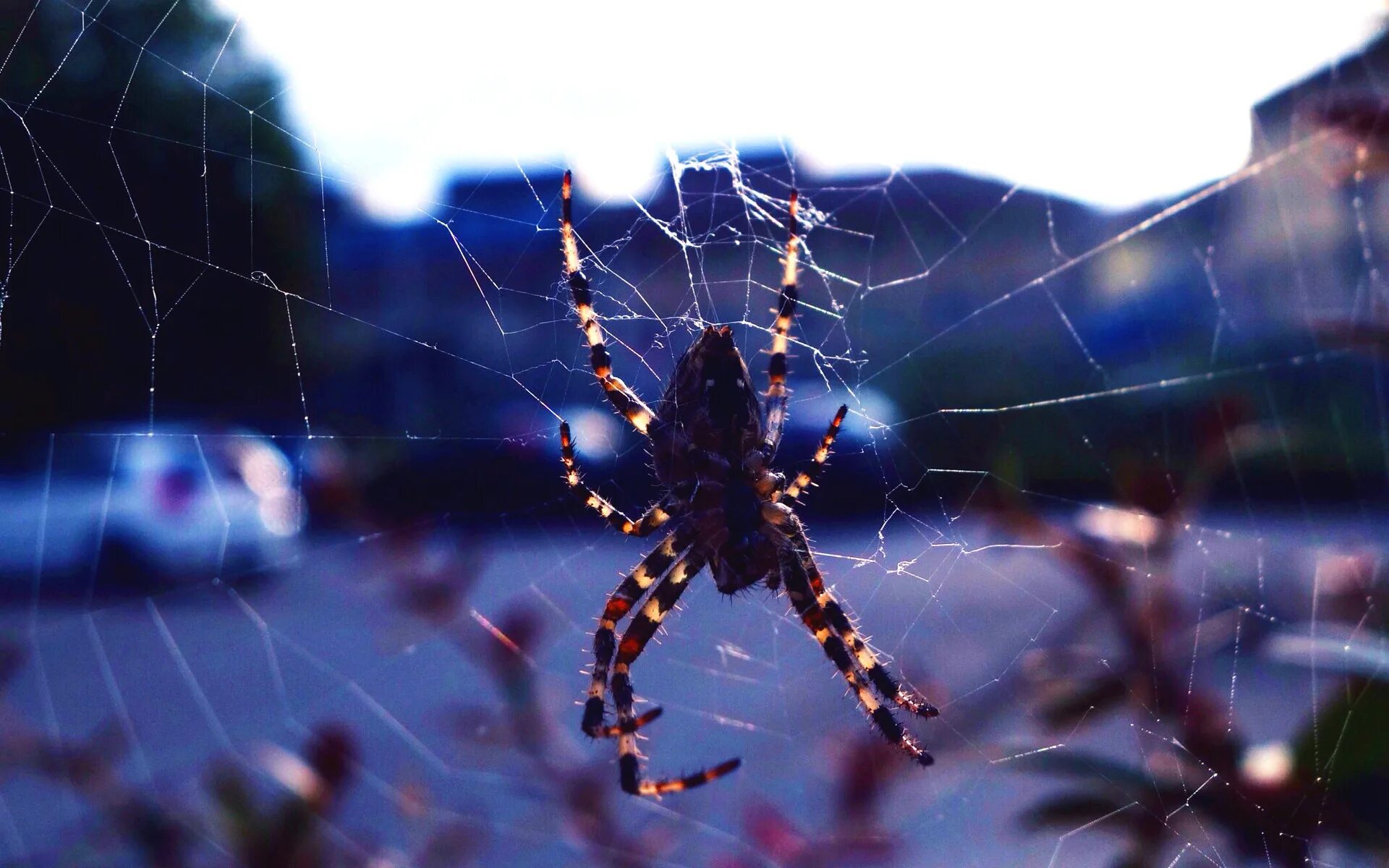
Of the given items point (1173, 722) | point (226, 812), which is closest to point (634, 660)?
point (226, 812)

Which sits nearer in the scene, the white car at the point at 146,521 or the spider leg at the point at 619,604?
the spider leg at the point at 619,604

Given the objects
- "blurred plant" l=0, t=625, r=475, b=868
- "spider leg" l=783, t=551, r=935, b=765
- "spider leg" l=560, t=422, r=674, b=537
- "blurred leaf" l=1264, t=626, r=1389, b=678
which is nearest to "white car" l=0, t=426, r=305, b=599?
"blurred plant" l=0, t=625, r=475, b=868

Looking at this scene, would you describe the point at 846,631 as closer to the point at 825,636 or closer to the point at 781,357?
the point at 825,636

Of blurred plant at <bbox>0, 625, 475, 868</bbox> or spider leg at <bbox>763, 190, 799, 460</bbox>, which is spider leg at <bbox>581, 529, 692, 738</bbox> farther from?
blurred plant at <bbox>0, 625, 475, 868</bbox>

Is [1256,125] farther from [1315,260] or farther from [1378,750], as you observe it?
[1315,260]

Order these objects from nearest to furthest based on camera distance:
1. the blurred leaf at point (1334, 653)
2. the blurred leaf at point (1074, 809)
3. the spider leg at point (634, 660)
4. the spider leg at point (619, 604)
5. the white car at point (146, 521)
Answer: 1. the blurred leaf at point (1334, 653)
2. the blurred leaf at point (1074, 809)
3. the spider leg at point (634, 660)
4. the spider leg at point (619, 604)
5. the white car at point (146, 521)

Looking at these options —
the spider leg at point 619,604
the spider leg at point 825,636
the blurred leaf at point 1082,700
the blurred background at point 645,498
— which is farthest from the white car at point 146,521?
the blurred leaf at point 1082,700

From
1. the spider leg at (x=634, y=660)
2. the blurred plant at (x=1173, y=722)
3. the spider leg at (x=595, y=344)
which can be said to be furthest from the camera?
the spider leg at (x=634, y=660)

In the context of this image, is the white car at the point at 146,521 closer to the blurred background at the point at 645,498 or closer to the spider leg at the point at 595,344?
the blurred background at the point at 645,498
